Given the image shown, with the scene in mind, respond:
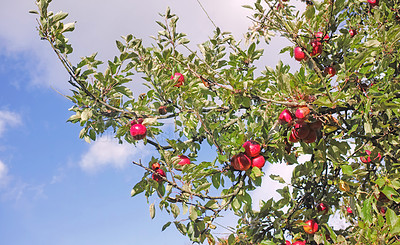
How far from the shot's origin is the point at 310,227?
3.25 meters

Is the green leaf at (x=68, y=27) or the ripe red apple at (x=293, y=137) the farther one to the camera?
the ripe red apple at (x=293, y=137)

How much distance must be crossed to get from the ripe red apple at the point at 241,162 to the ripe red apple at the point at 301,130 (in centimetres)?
44

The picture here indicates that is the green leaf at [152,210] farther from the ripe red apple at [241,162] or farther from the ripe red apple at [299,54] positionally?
the ripe red apple at [299,54]

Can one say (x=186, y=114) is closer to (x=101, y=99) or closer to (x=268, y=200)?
(x=101, y=99)

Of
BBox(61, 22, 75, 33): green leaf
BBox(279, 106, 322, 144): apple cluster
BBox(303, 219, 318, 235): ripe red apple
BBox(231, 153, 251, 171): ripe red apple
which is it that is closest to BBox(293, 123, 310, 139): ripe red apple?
BBox(279, 106, 322, 144): apple cluster

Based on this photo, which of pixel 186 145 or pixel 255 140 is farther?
pixel 186 145

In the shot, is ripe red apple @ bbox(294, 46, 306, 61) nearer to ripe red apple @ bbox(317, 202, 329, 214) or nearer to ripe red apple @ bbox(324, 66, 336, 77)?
ripe red apple @ bbox(324, 66, 336, 77)

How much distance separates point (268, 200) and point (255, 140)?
2.30ft

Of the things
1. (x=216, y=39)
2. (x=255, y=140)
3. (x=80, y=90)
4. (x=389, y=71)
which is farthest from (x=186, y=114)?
(x=389, y=71)

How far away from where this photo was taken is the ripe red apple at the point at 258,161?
Result: 2764 millimetres

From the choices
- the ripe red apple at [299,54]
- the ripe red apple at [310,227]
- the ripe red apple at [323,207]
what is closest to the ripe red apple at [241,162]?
the ripe red apple at [310,227]

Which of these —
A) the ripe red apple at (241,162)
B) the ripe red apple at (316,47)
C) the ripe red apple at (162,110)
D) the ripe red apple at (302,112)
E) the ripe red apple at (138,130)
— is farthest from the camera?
the ripe red apple at (316,47)

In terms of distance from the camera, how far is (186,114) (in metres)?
3.18

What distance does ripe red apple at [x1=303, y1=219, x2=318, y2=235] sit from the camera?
10.7 ft
